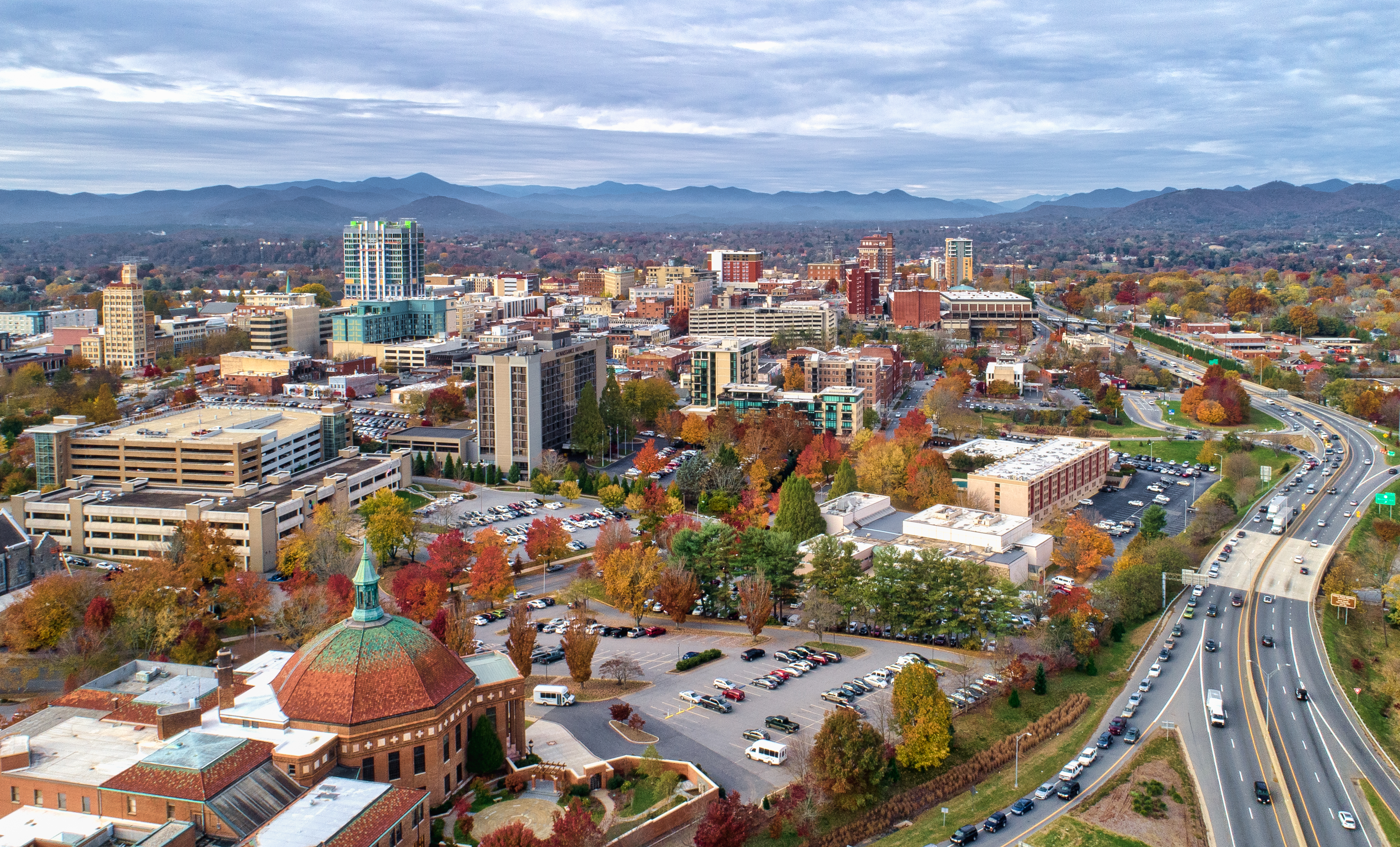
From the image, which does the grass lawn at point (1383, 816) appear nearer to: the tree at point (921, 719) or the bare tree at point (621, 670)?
the tree at point (921, 719)

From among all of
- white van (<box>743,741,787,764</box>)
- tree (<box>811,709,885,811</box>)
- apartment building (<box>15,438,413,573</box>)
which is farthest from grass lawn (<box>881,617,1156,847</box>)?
apartment building (<box>15,438,413,573</box>)

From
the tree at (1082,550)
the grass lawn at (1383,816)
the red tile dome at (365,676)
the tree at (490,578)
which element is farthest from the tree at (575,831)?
the tree at (1082,550)

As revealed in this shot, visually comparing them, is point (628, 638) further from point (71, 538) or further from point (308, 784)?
point (71, 538)

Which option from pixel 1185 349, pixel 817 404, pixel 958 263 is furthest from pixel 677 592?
pixel 958 263

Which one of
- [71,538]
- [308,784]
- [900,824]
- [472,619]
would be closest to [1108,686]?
[900,824]

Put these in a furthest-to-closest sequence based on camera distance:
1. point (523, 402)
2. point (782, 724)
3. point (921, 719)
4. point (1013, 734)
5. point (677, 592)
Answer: point (523, 402) → point (677, 592) → point (1013, 734) → point (782, 724) → point (921, 719)

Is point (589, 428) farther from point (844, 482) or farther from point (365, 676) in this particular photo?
point (365, 676)

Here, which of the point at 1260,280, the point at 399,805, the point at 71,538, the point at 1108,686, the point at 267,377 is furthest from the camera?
the point at 1260,280
